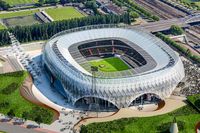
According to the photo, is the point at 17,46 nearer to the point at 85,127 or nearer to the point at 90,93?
the point at 90,93

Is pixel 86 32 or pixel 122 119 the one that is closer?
pixel 122 119

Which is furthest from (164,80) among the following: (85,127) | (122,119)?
(85,127)

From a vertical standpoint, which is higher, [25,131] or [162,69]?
[162,69]

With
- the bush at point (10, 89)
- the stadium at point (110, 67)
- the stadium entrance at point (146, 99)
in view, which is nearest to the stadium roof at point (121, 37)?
the stadium at point (110, 67)

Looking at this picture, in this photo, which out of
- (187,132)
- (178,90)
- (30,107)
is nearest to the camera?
(187,132)

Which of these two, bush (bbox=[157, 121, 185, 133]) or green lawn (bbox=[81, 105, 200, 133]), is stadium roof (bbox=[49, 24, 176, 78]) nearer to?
green lawn (bbox=[81, 105, 200, 133])

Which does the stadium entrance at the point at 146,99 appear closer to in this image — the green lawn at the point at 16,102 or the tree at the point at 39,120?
the green lawn at the point at 16,102

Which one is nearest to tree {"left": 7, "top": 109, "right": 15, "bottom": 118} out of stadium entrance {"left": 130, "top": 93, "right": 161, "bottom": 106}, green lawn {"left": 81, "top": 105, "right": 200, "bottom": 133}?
green lawn {"left": 81, "top": 105, "right": 200, "bottom": 133}
